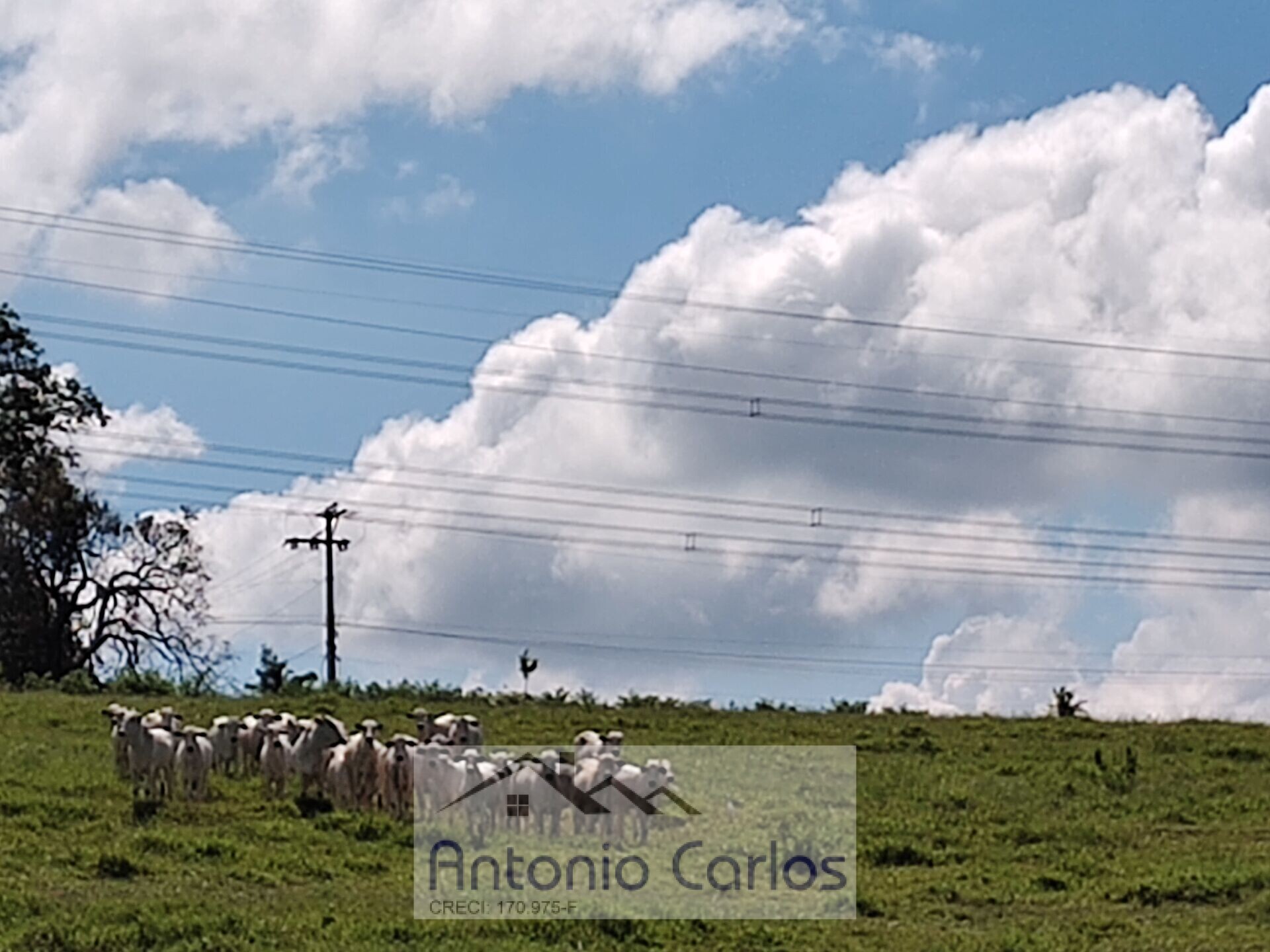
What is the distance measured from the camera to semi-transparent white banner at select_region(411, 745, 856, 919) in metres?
17.6

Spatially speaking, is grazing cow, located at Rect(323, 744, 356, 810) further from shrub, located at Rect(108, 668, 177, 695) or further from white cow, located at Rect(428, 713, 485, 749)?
shrub, located at Rect(108, 668, 177, 695)

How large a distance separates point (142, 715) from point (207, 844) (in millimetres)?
A: 4244

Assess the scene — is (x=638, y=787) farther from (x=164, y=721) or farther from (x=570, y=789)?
Result: (x=164, y=721)

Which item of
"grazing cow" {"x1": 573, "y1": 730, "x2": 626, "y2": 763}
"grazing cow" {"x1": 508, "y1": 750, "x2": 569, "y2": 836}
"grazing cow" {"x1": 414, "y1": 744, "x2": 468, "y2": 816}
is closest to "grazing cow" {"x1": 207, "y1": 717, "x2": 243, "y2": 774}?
"grazing cow" {"x1": 414, "y1": 744, "x2": 468, "y2": 816}

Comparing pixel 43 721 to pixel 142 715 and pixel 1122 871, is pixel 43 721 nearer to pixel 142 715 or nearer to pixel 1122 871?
pixel 142 715

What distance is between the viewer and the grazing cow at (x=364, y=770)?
21.8 metres

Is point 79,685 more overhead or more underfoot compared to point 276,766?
more overhead

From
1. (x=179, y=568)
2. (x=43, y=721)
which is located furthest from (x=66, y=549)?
(x=43, y=721)

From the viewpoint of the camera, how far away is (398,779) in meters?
21.6

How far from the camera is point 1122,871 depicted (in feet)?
66.4

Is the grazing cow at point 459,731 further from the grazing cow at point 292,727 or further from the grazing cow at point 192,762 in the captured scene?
the grazing cow at point 192,762

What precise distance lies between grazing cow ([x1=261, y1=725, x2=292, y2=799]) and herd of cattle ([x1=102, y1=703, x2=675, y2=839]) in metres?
0.01

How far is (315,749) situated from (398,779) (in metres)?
1.35

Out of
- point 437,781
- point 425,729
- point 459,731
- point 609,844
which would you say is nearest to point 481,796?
point 437,781
